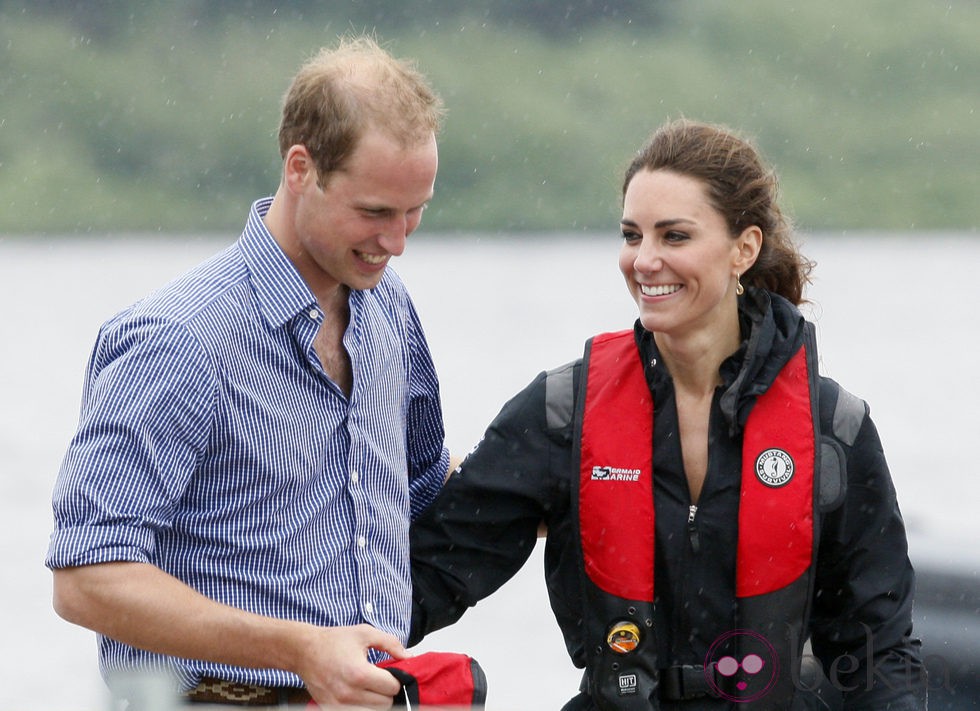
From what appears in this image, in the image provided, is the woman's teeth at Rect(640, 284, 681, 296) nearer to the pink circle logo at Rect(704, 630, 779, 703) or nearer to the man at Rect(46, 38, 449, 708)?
the man at Rect(46, 38, 449, 708)

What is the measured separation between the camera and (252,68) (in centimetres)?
2641

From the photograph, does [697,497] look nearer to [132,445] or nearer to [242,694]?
[242,694]

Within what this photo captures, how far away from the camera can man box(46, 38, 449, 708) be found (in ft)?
6.89

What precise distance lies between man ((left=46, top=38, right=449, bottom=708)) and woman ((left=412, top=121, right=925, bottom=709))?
1.07ft

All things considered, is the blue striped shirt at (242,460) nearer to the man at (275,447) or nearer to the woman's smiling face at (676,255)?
the man at (275,447)

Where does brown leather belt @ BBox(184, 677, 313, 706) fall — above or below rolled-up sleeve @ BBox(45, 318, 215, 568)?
below

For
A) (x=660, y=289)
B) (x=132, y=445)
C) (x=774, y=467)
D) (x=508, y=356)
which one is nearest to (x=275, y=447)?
(x=132, y=445)

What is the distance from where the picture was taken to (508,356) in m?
18.4

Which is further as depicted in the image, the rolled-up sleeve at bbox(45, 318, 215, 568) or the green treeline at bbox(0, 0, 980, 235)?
the green treeline at bbox(0, 0, 980, 235)

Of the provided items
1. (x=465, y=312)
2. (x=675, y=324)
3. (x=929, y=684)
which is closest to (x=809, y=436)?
(x=675, y=324)

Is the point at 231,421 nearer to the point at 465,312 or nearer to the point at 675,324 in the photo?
the point at 675,324

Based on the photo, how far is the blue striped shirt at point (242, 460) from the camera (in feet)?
6.91

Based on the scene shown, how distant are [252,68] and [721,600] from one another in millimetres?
24866

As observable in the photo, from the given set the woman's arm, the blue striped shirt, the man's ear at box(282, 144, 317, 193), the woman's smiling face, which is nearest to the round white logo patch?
the woman's arm
